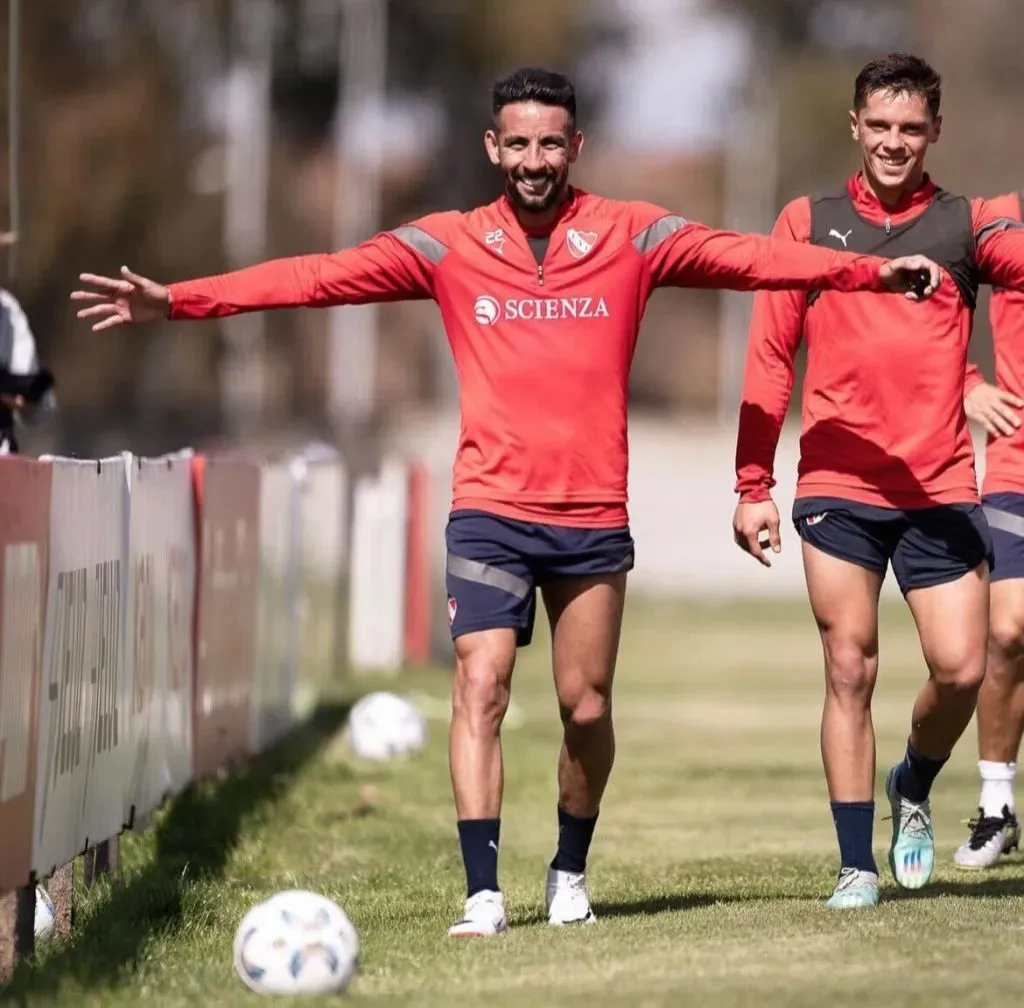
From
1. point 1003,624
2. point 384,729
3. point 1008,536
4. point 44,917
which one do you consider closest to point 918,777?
point 1003,624

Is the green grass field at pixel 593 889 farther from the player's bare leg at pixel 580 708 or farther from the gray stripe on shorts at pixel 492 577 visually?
the gray stripe on shorts at pixel 492 577

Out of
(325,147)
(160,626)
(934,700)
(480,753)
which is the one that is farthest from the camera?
(325,147)

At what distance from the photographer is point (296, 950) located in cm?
659

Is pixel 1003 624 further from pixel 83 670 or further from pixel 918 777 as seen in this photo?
pixel 83 670

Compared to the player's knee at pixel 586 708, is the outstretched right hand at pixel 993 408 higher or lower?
higher

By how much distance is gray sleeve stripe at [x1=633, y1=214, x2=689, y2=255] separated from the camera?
25.3 feet

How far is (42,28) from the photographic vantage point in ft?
146

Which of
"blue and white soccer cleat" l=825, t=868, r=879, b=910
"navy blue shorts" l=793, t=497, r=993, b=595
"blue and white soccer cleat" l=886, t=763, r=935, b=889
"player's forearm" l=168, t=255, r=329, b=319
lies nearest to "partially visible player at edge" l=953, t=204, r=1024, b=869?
"blue and white soccer cleat" l=886, t=763, r=935, b=889

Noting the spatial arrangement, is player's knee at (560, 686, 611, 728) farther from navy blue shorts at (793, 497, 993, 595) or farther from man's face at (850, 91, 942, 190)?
man's face at (850, 91, 942, 190)

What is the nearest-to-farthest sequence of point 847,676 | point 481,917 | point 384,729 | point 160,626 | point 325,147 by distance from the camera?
point 481,917, point 847,676, point 160,626, point 384,729, point 325,147

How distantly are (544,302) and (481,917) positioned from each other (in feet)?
5.74

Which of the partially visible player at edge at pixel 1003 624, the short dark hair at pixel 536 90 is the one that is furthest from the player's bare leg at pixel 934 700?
the short dark hair at pixel 536 90

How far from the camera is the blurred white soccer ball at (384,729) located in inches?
548

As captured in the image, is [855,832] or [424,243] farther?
[855,832]
